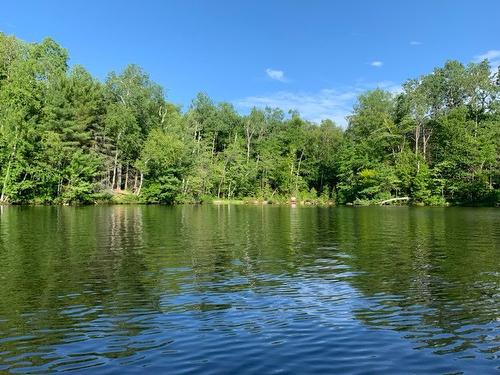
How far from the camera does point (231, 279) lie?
17.0 metres

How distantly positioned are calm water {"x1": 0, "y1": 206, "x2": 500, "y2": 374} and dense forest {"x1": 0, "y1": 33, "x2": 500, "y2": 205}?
56.4 metres

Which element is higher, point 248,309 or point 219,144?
point 219,144

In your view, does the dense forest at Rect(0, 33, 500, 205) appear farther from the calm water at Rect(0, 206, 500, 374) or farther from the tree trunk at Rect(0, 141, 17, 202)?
the calm water at Rect(0, 206, 500, 374)

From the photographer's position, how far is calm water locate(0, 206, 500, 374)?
354 inches

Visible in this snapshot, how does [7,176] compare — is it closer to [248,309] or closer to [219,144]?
[219,144]

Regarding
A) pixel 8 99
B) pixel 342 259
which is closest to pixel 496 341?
pixel 342 259

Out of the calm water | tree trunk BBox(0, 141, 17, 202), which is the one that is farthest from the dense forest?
the calm water

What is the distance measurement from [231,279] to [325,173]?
108000mm

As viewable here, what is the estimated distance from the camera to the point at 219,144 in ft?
414

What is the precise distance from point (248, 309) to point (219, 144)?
11483cm

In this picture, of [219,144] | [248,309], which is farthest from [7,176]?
[248,309]

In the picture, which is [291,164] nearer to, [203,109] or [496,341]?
[203,109]

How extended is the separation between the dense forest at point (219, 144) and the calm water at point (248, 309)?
56363mm

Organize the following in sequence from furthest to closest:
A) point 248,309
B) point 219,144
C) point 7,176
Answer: point 219,144
point 7,176
point 248,309
